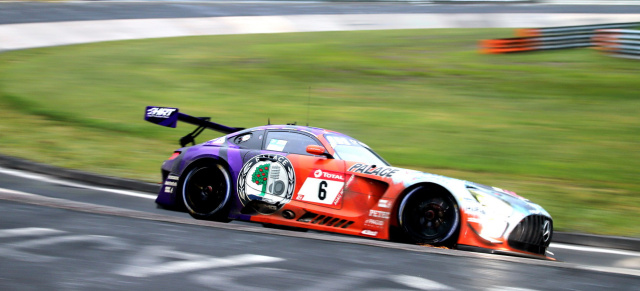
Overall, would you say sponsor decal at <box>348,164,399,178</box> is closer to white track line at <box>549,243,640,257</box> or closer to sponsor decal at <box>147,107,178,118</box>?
white track line at <box>549,243,640,257</box>

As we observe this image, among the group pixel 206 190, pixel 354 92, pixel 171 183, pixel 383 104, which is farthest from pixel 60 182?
pixel 354 92

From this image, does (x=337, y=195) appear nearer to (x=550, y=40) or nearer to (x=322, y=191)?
(x=322, y=191)

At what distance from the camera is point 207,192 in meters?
7.45

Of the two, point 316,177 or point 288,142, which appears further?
point 288,142

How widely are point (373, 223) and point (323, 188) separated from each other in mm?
657

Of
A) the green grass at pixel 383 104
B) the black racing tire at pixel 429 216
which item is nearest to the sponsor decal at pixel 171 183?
the green grass at pixel 383 104

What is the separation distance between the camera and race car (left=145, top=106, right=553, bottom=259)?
248 inches

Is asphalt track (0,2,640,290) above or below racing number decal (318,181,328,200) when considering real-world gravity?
below

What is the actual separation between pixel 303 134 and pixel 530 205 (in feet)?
8.46

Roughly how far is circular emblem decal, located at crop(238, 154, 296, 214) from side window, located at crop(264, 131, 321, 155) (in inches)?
6.0

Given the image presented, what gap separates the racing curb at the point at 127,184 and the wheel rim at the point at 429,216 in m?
2.20

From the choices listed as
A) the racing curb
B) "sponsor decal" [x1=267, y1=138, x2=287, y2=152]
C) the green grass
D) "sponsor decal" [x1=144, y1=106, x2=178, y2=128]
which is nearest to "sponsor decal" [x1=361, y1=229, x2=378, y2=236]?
"sponsor decal" [x1=267, y1=138, x2=287, y2=152]

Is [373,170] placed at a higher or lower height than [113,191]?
higher

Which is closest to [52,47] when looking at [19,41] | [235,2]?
[19,41]
